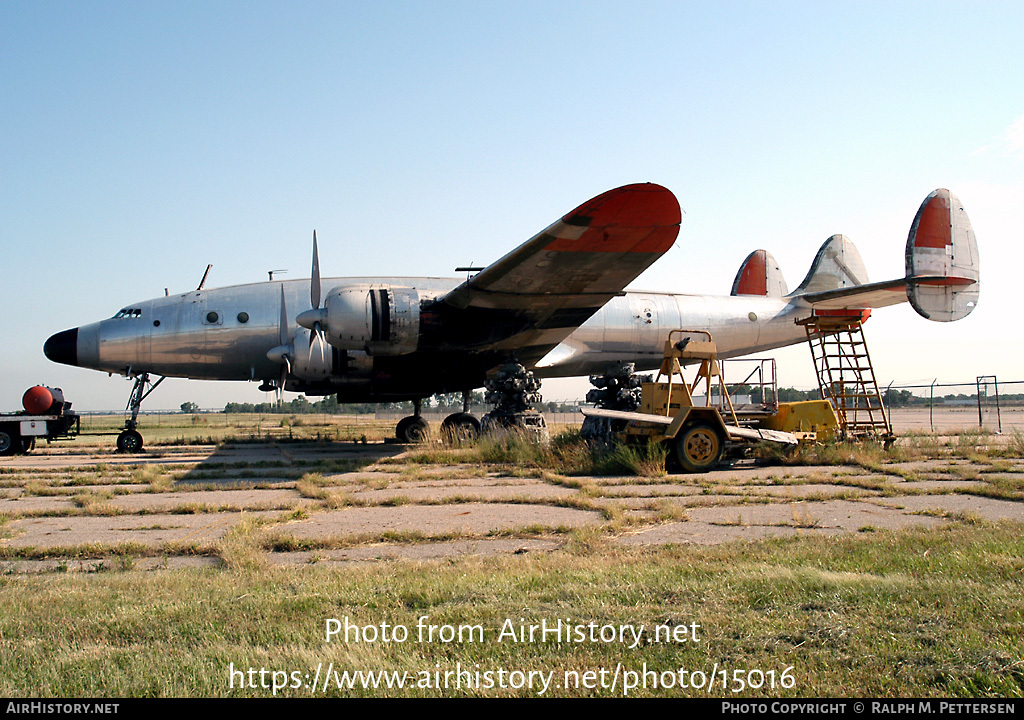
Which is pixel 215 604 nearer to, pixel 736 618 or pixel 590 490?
pixel 736 618

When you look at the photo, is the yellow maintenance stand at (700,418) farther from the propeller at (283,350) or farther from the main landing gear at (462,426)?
the propeller at (283,350)

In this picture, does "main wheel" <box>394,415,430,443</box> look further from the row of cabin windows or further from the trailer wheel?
the trailer wheel

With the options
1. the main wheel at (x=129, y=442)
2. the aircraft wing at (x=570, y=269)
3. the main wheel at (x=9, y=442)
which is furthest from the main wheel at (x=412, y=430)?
the main wheel at (x=9, y=442)

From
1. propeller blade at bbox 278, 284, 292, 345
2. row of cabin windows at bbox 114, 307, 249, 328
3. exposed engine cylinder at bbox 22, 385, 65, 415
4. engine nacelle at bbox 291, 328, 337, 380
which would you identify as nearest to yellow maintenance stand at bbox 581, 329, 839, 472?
engine nacelle at bbox 291, 328, 337, 380

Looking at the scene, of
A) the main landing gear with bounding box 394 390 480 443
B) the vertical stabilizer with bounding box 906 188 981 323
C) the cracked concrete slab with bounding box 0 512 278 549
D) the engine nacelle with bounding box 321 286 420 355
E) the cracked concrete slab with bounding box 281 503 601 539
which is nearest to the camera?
the cracked concrete slab with bounding box 0 512 278 549

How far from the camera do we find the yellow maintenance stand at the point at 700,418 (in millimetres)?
10734

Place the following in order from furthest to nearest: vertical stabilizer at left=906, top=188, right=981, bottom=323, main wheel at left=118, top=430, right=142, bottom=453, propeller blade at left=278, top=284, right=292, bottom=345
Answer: propeller blade at left=278, top=284, right=292, bottom=345 → main wheel at left=118, top=430, right=142, bottom=453 → vertical stabilizer at left=906, top=188, right=981, bottom=323

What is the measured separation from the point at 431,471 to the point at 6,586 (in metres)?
7.13

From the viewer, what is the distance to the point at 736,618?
10.8 ft

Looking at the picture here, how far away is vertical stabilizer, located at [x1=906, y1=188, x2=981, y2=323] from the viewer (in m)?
15.4

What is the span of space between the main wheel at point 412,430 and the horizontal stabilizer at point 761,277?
1251 cm

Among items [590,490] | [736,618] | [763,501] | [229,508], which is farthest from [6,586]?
[763,501]

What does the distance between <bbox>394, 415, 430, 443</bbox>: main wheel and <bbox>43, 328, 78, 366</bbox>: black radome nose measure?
26.2 feet

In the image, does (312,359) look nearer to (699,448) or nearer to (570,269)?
(570,269)
